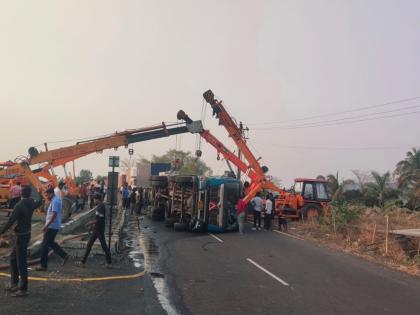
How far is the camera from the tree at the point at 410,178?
36.7m

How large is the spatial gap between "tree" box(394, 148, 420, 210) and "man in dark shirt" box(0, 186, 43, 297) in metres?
29.6

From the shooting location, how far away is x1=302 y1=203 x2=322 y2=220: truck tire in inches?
1021

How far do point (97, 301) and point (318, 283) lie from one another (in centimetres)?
514

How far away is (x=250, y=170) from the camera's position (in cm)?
2506

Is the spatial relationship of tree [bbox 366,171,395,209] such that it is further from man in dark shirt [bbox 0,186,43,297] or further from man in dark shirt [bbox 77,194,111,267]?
man in dark shirt [bbox 0,186,43,297]

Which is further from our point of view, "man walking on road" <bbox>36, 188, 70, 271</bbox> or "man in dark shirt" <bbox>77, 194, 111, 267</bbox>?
"man in dark shirt" <bbox>77, 194, 111, 267</bbox>

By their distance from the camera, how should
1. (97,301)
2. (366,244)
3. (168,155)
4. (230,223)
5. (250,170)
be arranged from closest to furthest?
(97,301) < (366,244) < (230,223) < (250,170) < (168,155)

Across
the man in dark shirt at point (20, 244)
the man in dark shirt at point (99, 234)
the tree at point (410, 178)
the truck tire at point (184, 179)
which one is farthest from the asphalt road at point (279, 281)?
the tree at point (410, 178)

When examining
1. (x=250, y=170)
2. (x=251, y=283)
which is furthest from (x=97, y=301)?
(x=250, y=170)

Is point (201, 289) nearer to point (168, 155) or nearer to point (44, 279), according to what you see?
point (44, 279)

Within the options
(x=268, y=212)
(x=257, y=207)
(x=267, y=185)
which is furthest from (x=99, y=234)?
(x=267, y=185)

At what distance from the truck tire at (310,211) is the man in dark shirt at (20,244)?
1926 cm

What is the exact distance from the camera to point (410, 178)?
43625mm

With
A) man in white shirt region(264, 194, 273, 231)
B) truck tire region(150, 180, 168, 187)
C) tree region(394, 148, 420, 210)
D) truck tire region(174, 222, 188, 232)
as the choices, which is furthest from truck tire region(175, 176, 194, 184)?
tree region(394, 148, 420, 210)
